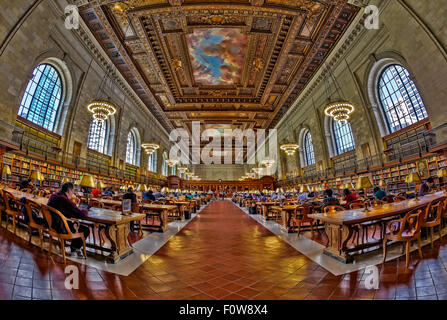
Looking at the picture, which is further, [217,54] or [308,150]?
[308,150]

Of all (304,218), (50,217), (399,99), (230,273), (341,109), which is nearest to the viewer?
(230,273)

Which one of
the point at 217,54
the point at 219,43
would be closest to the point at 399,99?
the point at 219,43

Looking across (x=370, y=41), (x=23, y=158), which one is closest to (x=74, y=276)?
(x=23, y=158)

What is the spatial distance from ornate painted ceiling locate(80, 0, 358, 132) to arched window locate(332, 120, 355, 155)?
398 cm

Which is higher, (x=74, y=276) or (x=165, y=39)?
(x=165, y=39)

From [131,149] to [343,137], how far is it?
17255 millimetres

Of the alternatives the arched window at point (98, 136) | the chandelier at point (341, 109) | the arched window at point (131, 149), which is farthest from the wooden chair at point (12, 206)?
the arched window at point (131, 149)

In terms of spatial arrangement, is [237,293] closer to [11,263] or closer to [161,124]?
[11,263]

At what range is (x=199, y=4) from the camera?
7824 mm

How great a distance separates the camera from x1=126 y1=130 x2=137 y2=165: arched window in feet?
56.8

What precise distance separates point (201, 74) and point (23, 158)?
979 centimetres

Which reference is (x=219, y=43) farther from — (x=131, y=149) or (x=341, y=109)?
(x=131, y=149)

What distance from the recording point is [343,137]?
523 inches
